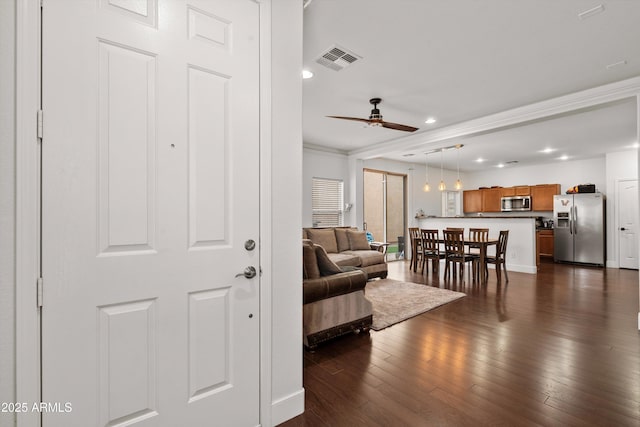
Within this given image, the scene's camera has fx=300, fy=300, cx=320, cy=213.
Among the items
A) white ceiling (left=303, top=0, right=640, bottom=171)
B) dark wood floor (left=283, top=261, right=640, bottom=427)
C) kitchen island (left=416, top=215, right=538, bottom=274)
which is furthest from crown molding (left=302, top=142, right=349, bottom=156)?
dark wood floor (left=283, top=261, right=640, bottom=427)

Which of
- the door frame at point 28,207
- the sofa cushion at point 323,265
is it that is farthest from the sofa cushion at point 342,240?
the door frame at point 28,207

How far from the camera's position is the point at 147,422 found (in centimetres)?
136

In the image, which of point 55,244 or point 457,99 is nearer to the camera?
point 55,244

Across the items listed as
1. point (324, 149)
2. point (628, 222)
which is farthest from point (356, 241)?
point (628, 222)

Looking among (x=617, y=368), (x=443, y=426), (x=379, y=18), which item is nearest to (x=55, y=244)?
(x=443, y=426)

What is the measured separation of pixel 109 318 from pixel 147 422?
518 mm

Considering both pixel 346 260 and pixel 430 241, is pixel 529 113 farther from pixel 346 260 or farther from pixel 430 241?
pixel 346 260

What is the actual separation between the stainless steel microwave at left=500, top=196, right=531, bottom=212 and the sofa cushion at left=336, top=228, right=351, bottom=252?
587 cm

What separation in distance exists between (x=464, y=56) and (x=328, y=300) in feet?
9.06

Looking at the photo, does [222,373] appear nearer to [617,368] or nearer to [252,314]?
[252,314]

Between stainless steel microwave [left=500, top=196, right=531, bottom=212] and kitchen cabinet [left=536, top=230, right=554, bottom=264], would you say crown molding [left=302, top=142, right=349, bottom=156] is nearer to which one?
stainless steel microwave [left=500, top=196, right=531, bottom=212]

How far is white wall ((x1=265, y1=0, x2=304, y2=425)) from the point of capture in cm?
177

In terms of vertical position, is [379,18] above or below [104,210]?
above

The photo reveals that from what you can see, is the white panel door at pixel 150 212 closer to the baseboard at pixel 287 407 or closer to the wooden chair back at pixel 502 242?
the baseboard at pixel 287 407
